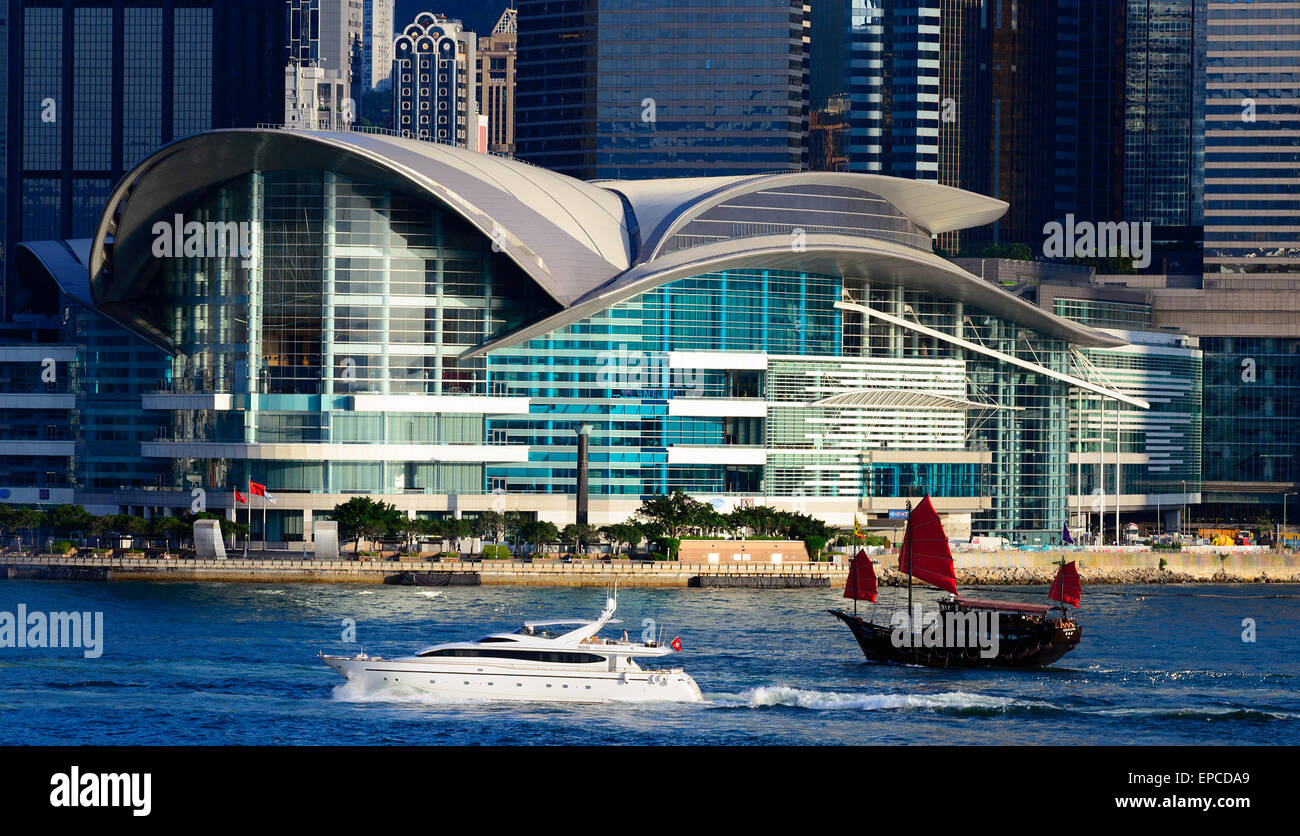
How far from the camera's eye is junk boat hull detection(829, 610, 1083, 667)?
61.9 m

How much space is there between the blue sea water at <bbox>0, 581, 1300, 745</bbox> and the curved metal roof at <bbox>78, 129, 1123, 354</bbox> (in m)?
29.0

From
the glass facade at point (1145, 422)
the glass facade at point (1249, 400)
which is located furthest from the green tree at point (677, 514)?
the glass facade at point (1249, 400)

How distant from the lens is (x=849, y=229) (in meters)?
115

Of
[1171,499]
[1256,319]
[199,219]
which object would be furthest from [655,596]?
[1256,319]

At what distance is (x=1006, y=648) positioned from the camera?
63219mm

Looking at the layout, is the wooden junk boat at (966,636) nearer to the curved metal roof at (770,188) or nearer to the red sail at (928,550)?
the red sail at (928,550)

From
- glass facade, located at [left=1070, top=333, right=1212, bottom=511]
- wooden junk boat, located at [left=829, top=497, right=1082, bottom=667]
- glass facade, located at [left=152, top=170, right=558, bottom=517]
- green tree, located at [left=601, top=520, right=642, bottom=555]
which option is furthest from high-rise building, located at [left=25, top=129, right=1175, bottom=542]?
wooden junk boat, located at [left=829, top=497, right=1082, bottom=667]

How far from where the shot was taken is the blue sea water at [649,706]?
149ft

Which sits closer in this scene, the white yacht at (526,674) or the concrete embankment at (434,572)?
the white yacht at (526,674)

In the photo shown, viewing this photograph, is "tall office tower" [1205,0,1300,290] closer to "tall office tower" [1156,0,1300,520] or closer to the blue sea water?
"tall office tower" [1156,0,1300,520]

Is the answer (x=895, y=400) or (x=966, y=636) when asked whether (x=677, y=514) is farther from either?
(x=966, y=636)

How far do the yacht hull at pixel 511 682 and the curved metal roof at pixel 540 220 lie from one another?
55142mm

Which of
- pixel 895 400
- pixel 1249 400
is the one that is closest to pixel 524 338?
pixel 895 400

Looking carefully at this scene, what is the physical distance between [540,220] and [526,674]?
60.3 meters
